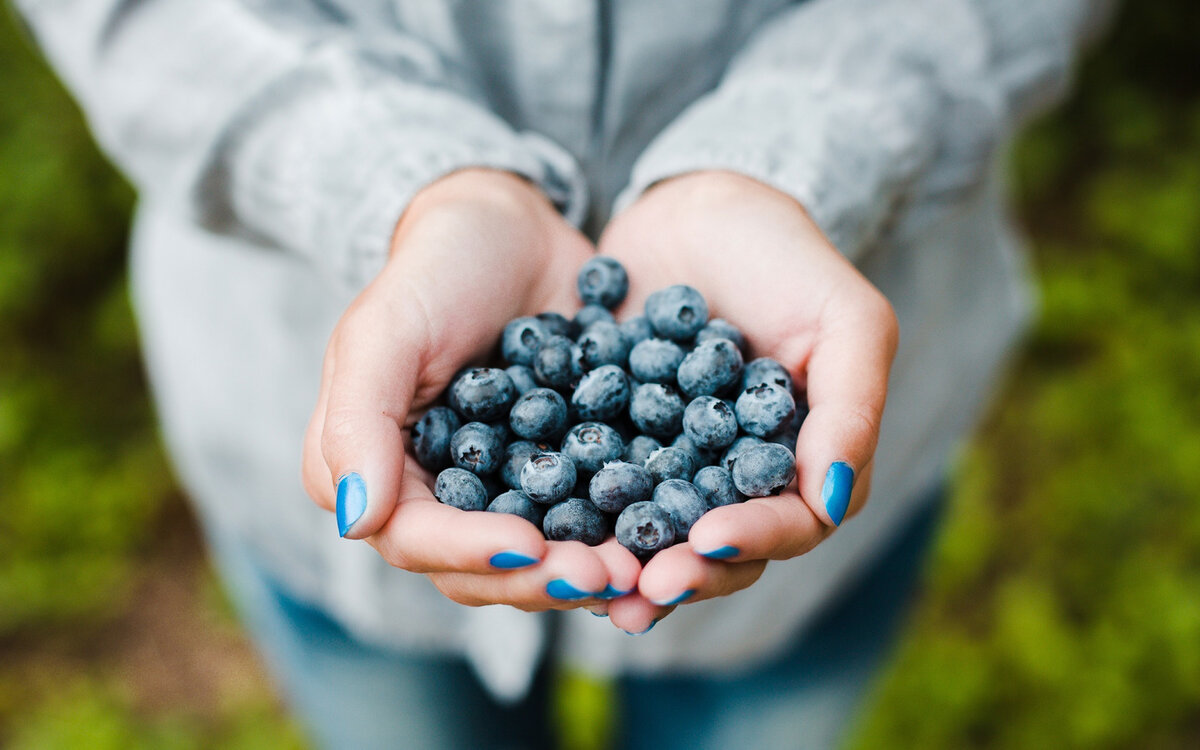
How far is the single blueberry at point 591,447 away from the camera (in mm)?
1056

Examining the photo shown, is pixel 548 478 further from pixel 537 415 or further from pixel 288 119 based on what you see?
pixel 288 119

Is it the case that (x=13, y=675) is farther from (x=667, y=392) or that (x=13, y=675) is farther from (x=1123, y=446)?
(x=1123, y=446)

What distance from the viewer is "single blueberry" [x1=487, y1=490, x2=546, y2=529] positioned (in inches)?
39.3

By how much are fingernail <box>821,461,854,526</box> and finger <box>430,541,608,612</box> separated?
0.76ft

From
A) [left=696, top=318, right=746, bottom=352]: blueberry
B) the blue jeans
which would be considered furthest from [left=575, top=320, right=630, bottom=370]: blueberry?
the blue jeans

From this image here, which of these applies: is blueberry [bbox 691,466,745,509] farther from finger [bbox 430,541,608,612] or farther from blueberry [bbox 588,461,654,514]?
finger [bbox 430,541,608,612]

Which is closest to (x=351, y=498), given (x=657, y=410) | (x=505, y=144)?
(x=657, y=410)

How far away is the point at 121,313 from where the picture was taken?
10.1 feet

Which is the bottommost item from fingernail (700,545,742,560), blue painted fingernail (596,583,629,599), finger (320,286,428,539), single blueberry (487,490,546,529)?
single blueberry (487,490,546,529)

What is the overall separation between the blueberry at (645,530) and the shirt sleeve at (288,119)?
448 mm

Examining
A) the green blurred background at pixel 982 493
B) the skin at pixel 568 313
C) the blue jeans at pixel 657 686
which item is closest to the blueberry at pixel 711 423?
the skin at pixel 568 313

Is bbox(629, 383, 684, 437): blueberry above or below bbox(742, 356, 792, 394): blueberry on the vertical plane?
below

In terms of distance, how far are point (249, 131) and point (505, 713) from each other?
110 cm

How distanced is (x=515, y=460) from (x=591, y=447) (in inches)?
3.6
